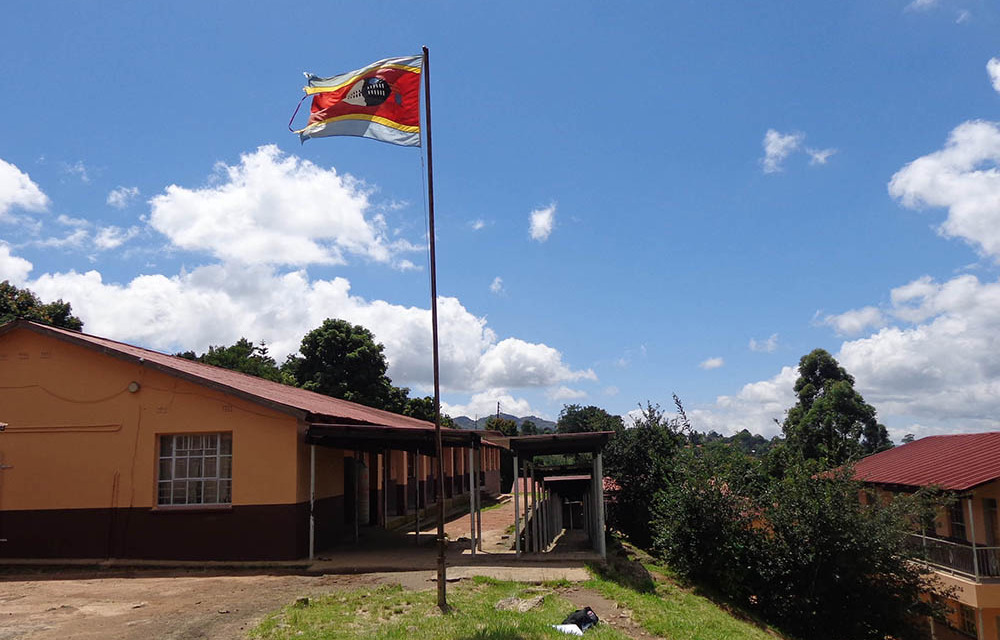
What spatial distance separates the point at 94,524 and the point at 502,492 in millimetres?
30502

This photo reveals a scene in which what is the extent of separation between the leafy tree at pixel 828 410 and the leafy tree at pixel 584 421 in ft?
38.7

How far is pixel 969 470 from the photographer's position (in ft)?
61.3

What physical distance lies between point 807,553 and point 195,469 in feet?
39.8

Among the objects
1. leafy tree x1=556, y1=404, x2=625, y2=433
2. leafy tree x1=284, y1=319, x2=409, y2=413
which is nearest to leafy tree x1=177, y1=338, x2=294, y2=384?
leafy tree x1=284, y1=319, x2=409, y2=413

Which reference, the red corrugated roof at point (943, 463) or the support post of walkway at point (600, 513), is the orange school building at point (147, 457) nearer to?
the support post of walkway at point (600, 513)

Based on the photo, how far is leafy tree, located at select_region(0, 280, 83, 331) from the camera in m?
30.8

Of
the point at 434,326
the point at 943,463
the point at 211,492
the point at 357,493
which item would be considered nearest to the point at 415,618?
the point at 434,326

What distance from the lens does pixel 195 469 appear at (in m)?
14.7

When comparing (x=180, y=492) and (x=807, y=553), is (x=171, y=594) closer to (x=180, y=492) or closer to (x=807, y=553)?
(x=180, y=492)

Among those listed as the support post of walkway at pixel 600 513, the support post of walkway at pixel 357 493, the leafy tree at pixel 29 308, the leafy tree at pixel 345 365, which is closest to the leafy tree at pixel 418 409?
the leafy tree at pixel 345 365

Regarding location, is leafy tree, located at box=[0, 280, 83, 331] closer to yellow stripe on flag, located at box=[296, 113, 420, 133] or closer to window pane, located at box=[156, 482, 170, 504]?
window pane, located at box=[156, 482, 170, 504]

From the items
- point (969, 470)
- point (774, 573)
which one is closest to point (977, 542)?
point (969, 470)

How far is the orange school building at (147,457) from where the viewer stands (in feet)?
46.3

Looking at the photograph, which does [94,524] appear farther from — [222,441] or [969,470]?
[969,470]
